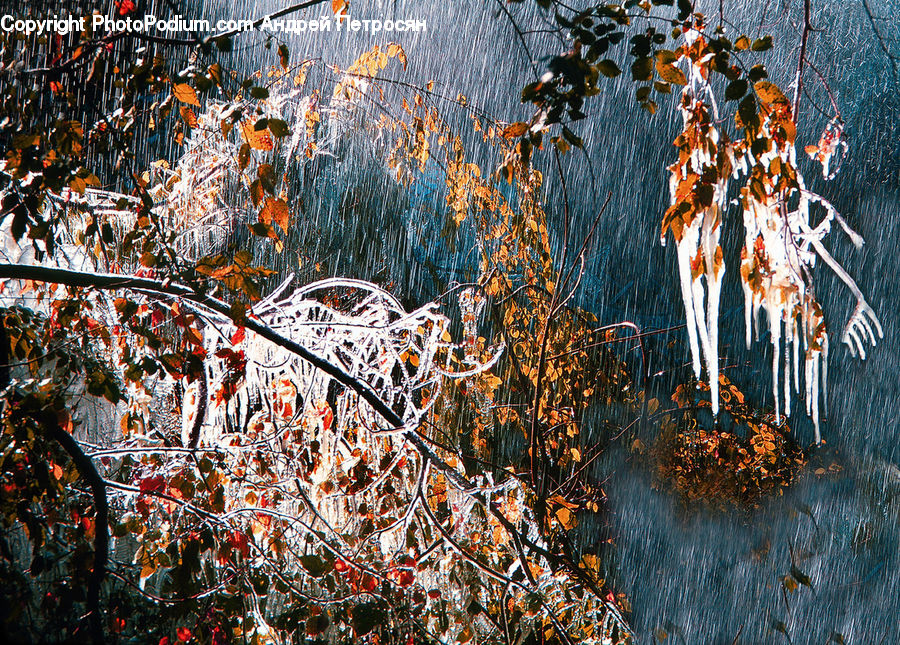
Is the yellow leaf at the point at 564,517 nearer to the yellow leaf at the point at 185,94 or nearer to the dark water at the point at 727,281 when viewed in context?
the yellow leaf at the point at 185,94

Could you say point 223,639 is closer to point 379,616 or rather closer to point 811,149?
point 379,616

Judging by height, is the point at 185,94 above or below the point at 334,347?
above

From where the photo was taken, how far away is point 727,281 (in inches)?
172

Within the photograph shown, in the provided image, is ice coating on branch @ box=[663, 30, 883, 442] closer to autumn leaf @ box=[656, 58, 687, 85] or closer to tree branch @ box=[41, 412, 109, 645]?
autumn leaf @ box=[656, 58, 687, 85]

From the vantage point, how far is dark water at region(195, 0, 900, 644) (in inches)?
135

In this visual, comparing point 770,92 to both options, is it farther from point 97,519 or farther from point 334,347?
point 97,519

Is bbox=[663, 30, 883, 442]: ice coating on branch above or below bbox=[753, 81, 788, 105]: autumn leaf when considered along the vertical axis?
below

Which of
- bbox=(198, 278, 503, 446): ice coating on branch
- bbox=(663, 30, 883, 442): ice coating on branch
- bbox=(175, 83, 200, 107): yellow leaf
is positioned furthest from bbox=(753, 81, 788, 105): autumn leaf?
bbox=(175, 83, 200, 107): yellow leaf

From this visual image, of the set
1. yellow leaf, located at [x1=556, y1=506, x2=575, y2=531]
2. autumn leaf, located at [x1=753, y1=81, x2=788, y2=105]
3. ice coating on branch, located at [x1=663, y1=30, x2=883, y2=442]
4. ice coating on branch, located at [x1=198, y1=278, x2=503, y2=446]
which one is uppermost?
autumn leaf, located at [x1=753, y1=81, x2=788, y2=105]

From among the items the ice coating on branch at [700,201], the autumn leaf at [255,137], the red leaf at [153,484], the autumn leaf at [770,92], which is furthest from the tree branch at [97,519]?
the autumn leaf at [770,92]

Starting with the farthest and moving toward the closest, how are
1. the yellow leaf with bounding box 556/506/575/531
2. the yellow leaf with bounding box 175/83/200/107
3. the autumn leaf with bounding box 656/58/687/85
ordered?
the yellow leaf with bounding box 556/506/575/531, the yellow leaf with bounding box 175/83/200/107, the autumn leaf with bounding box 656/58/687/85

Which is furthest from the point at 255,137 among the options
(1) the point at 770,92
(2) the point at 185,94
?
(1) the point at 770,92

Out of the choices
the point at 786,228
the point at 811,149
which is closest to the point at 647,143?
the point at 811,149

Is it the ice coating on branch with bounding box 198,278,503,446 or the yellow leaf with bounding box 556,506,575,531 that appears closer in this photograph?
the ice coating on branch with bounding box 198,278,503,446
